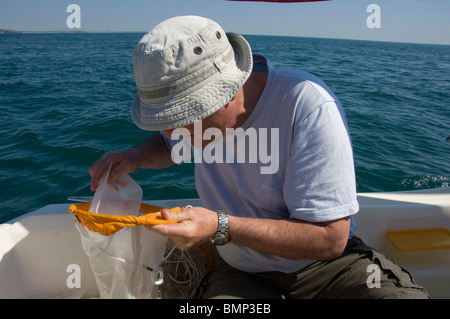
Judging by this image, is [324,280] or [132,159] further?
[132,159]

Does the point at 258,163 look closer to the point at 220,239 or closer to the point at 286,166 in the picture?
the point at 286,166

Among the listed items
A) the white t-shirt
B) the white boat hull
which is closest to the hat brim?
the white t-shirt

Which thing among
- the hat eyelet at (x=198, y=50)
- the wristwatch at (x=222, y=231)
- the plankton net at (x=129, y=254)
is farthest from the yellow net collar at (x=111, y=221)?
the hat eyelet at (x=198, y=50)

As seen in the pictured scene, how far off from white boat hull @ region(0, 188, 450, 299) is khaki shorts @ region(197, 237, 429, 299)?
2.47 feet

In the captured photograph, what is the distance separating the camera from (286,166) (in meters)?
1.30

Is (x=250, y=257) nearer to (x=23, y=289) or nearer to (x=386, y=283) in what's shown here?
(x=386, y=283)

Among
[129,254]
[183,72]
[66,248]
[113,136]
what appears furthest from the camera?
[113,136]

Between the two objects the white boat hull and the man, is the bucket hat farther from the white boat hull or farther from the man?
the white boat hull

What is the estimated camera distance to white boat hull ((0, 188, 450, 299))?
1.84m

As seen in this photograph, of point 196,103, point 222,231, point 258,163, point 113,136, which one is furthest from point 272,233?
point 113,136

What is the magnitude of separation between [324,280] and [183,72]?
3.41 feet

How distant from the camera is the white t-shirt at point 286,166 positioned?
3.81 feet

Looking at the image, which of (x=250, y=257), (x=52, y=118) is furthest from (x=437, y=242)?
(x=52, y=118)

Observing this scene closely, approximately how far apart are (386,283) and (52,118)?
27.6 ft
